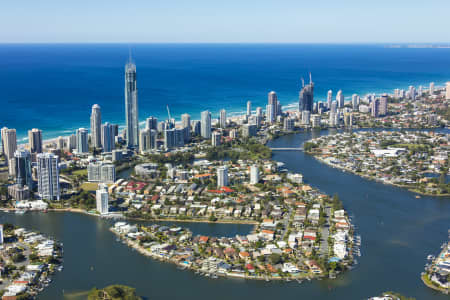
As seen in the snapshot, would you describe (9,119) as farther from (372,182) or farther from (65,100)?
(372,182)

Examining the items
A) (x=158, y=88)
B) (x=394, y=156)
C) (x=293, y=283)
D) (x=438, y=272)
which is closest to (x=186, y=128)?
(x=394, y=156)

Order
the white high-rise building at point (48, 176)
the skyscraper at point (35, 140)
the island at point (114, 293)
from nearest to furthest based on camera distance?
the island at point (114, 293)
the white high-rise building at point (48, 176)
the skyscraper at point (35, 140)

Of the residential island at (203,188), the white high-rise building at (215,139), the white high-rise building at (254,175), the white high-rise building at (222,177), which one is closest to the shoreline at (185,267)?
the residential island at (203,188)

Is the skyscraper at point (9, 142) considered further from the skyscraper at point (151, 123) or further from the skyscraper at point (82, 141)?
the skyscraper at point (151, 123)

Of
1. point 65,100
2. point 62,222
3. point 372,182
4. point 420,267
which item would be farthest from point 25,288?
point 65,100

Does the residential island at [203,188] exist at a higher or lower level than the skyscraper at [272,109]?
lower

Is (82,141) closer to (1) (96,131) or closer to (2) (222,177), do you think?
(1) (96,131)

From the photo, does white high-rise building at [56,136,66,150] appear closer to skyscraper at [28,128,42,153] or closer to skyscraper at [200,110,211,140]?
skyscraper at [28,128,42,153]

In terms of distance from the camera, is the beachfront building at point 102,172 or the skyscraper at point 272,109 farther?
the skyscraper at point 272,109
